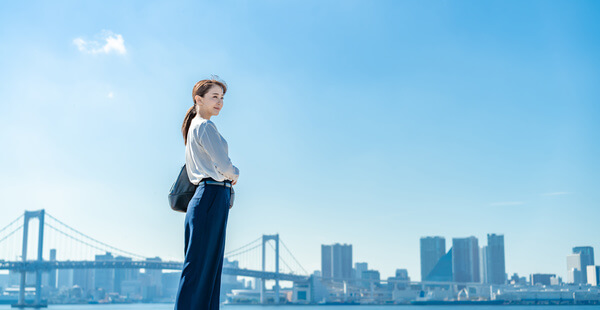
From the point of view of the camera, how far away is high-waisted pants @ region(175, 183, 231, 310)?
2.84 metres

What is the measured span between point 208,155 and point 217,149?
6 cm

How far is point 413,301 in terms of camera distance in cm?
8856

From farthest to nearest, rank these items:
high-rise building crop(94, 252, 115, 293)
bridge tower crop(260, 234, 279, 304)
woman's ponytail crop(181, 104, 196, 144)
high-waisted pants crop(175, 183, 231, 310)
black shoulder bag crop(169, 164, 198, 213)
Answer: high-rise building crop(94, 252, 115, 293), bridge tower crop(260, 234, 279, 304), woman's ponytail crop(181, 104, 196, 144), black shoulder bag crop(169, 164, 198, 213), high-waisted pants crop(175, 183, 231, 310)

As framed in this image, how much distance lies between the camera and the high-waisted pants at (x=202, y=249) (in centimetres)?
284

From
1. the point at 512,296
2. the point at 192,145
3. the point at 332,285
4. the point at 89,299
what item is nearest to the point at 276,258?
the point at 332,285

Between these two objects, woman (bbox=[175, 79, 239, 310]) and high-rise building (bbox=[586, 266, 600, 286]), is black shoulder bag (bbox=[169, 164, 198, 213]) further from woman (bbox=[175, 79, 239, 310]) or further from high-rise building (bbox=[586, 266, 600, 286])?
high-rise building (bbox=[586, 266, 600, 286])

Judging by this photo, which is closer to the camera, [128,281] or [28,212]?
[28,212]

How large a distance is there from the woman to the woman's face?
0.10m

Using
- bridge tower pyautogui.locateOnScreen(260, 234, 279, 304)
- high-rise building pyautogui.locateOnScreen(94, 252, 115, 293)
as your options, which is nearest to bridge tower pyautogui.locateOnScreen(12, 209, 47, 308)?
bridge tower pyautogui.locateOnScreen(260, 234, 279, 304)

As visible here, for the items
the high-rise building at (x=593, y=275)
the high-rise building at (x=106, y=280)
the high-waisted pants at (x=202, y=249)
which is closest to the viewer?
the high-waisted pants at (x=202, y=249)

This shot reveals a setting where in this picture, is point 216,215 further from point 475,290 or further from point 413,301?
point 475,290

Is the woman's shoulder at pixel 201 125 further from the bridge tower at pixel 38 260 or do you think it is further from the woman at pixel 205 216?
the bridge tower at pixel 38 260

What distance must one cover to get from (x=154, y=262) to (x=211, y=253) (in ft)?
168

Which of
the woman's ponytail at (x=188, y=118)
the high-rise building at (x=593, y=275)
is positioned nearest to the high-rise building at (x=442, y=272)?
the high-rise building at (x=593, y=275)
